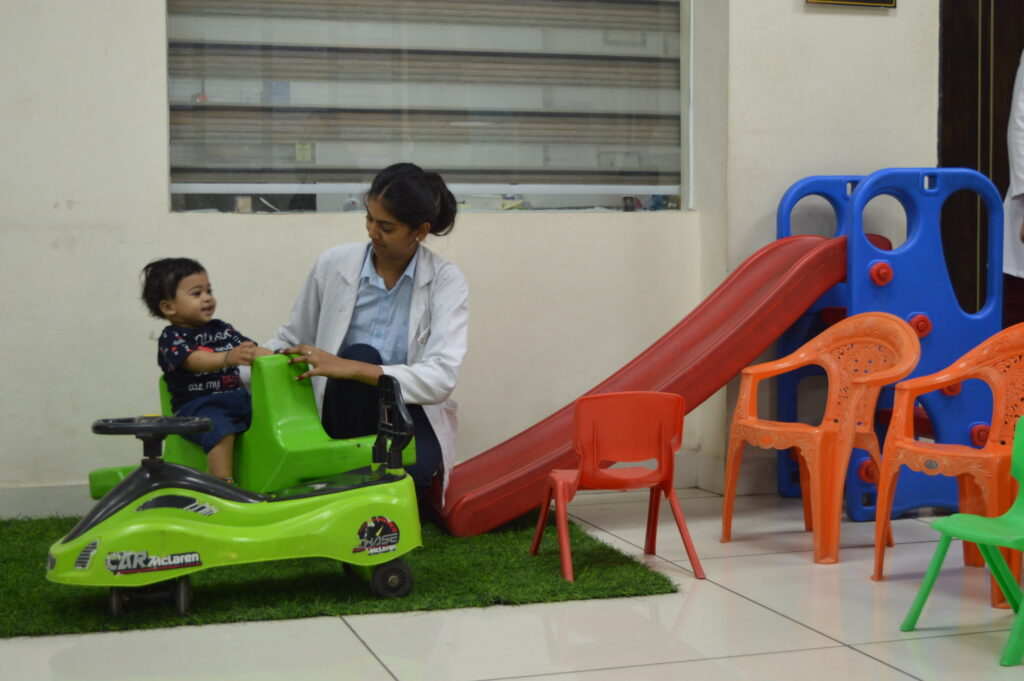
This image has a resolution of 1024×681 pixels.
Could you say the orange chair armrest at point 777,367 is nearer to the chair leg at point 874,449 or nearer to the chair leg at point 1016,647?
the chair leg at point 874,449

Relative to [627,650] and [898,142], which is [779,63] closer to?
[898,142]

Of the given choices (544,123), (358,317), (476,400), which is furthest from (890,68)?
(358,317)

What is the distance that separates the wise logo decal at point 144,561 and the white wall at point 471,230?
1.62 metres

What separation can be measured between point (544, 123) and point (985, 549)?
2617 mm

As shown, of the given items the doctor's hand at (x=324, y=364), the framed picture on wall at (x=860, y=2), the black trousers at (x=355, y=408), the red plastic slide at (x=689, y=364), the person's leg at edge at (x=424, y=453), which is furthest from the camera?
the framed picture on wall at (x=860, y=2)

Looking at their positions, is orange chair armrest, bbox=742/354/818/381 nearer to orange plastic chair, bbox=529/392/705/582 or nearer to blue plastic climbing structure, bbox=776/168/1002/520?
blue plastic climbing structure, bbox=776/168/1002/520

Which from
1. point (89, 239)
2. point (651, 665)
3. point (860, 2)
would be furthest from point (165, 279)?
point (860, 2)

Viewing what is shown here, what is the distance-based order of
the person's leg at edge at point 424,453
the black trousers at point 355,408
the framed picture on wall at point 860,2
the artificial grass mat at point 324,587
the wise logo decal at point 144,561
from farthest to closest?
the framed picture on wall at point 860,2 < the person's leg at edge at point 424,453 < the black trousers at point 355,408 < the artificial grass mat at point 324,587 < the wise logo decal at point 144,561

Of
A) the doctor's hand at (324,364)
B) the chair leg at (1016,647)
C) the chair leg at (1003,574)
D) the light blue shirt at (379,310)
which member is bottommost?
the chair leg at (1016,647)

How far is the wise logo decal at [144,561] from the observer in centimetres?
262

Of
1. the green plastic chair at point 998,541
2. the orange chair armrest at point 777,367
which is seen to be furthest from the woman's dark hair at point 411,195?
the green plastic chair at point 998,541

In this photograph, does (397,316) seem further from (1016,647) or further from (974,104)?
(974,104)

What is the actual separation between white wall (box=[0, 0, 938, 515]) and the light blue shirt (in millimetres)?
782

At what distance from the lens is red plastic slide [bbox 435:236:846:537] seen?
144 inches
